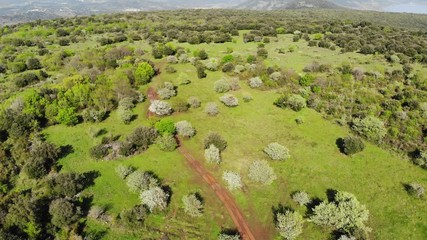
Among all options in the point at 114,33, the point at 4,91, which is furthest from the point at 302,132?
the point at 114,33

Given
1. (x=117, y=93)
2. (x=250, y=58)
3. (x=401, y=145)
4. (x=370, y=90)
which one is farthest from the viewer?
(x=250, y=58)

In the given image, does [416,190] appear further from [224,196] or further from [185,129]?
[185,129]

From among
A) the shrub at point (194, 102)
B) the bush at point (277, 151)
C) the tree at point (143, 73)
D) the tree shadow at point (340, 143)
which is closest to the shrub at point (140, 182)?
the bush at point (277, 151)

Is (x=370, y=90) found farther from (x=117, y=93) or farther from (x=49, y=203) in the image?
(x=49, y=203)

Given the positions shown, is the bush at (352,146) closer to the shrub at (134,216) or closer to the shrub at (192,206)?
the shrub at (192,206)

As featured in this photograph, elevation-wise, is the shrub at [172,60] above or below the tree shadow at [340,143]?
above

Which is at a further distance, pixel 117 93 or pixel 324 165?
pixel 117 93
